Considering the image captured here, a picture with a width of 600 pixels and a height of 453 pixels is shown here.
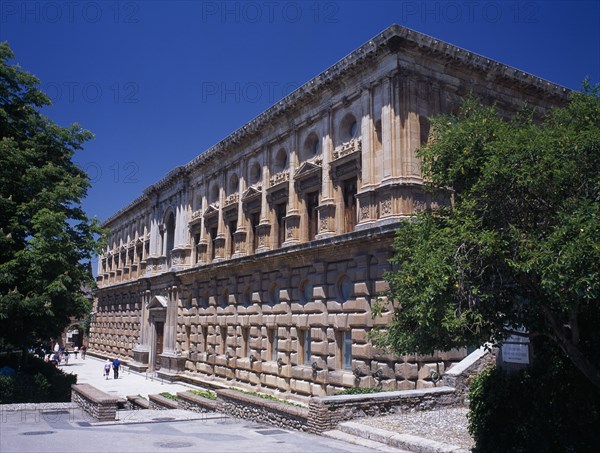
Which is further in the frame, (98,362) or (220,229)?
(98,362)

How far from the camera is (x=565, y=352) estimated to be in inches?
425

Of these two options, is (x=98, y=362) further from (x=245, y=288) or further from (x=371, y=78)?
(x=371, y=78)

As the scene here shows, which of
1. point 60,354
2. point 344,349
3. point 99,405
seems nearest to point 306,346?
point 344,349

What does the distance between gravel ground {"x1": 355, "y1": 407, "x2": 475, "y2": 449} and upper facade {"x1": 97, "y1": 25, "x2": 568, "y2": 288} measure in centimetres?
670

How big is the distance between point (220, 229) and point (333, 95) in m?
12.5

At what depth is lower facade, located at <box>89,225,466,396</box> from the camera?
66.5 feet

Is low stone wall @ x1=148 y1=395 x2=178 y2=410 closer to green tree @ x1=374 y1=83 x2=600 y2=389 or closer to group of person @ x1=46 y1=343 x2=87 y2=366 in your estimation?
green tree @ x1=374 y1=83 x2=600 y2=389

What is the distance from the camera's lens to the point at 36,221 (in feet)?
74.1

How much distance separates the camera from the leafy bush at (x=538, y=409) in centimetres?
1066

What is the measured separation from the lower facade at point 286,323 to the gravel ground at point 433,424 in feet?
7.68

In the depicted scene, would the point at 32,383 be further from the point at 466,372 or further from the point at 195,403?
the point at 466,372

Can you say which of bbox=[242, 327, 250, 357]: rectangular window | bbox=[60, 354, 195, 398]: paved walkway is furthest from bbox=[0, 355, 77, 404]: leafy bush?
bbox=[242, 327, 250, 357]: rectangular window

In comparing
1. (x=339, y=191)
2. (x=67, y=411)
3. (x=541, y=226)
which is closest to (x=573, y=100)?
(x=541, y=226)

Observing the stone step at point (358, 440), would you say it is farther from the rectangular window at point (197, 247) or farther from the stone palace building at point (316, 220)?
the rectangular window at point (197, 247)
